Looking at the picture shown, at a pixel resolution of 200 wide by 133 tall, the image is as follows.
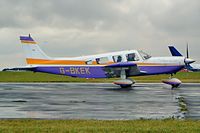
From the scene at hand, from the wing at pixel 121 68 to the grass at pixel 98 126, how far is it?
61.8ft

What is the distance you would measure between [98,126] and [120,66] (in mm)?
20092

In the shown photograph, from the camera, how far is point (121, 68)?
30359 millimetres

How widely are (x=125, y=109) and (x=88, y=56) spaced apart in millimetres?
17552

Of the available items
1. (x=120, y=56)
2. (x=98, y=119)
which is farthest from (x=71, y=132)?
(x=120, y=56)

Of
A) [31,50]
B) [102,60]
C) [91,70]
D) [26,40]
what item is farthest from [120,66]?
[26,40]

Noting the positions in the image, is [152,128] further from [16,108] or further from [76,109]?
[16,108]

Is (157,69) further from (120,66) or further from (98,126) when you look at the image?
(98,126)

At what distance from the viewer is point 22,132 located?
906 centimetres

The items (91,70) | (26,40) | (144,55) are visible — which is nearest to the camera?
(144,55)

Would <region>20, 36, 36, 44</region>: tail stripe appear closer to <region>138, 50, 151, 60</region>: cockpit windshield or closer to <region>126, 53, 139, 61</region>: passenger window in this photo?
<region>126, 53, 139, 61</region>: passenger window

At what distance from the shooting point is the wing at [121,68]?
3003 cm

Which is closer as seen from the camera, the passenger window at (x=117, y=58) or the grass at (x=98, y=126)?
the grass at (x=98, y=126)

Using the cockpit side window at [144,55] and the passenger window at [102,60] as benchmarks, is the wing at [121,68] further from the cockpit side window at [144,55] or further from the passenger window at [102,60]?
the cockpit side window at [144,55]

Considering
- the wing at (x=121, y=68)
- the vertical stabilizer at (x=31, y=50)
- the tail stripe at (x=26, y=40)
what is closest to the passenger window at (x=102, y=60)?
the wing at (x=121, y=68)
